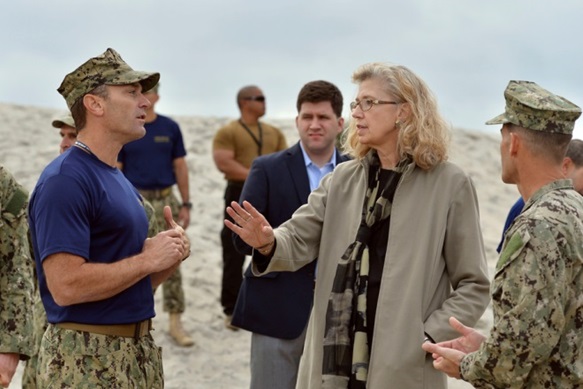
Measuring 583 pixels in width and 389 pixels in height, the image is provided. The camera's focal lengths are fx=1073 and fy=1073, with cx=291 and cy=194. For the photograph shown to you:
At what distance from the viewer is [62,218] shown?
418cm

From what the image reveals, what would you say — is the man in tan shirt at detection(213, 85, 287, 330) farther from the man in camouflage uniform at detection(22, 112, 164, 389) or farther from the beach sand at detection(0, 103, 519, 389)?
the man in camouflage uniform at detection(22, 112, 164, 389)

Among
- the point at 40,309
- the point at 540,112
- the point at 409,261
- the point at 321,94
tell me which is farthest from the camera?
the point at 321,94

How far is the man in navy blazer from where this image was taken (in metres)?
5.72

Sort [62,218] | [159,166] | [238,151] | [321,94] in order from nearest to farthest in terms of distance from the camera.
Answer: [62,218]
[321,94]
[159,166]
[238,151]

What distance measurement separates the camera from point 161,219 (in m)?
9.70

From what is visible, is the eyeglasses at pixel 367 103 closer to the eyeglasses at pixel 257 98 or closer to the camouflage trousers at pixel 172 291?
the camouflage trousers at pixel 172 291

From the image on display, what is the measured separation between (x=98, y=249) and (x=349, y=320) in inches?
42.6

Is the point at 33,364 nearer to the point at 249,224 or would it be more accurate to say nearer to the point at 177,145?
the point at 249,224

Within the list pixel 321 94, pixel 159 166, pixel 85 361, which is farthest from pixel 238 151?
pixel 85 361

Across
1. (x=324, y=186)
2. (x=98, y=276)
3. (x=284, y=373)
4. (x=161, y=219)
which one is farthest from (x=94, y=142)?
(x=161, y=219)

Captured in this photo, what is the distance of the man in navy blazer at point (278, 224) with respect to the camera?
18.8 feet

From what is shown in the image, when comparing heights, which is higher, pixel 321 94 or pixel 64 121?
pixel 321 94

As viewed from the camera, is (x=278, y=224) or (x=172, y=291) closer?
(x=278, y=224)

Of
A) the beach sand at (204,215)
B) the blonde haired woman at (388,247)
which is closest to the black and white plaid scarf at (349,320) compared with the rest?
the blonde haired woman at (388,247)
